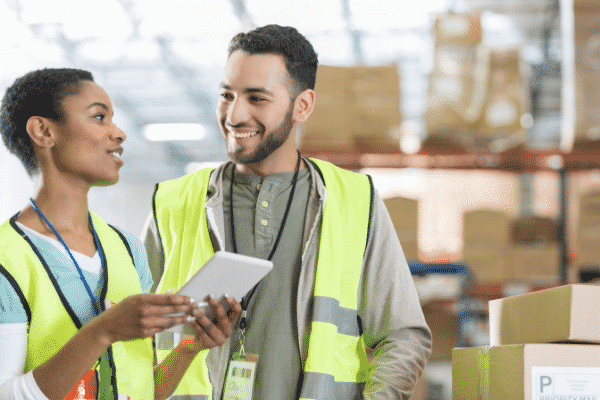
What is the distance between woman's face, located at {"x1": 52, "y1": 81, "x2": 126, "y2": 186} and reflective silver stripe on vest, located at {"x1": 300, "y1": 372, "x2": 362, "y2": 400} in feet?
2.96

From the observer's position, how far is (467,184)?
1363cm

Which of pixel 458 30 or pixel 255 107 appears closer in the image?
pixel 255 107

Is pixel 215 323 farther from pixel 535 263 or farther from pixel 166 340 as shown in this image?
pixel 535 263

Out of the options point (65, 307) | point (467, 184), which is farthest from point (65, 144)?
point (467, 184)

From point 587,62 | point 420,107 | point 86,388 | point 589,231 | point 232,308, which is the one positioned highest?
point 420,107

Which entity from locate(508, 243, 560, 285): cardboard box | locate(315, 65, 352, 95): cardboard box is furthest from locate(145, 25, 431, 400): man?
locate(508, 243, 560, 285): cardboard box

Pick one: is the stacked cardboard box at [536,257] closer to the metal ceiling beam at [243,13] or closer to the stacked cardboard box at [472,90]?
the stacked cardboard box at [472,90]

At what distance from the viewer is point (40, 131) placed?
1.49 meters

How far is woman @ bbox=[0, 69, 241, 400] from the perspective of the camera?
4.21 ft

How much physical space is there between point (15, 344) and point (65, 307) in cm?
13

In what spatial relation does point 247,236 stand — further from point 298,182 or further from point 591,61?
point 591,61

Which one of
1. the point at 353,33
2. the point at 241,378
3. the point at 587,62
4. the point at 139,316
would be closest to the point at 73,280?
the point at 139,316

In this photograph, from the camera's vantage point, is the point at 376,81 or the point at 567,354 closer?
the point at 567,354

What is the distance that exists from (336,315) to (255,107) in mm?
815
